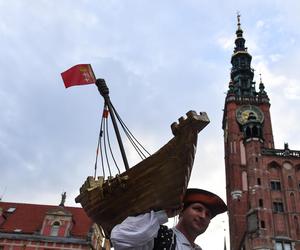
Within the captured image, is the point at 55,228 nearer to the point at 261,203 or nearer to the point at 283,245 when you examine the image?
the point at 261,203

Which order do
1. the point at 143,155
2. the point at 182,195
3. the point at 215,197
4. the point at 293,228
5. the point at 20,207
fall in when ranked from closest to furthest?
the point at 182,195, the point at 215,197, the point at 143,155, the point at 20,207, the point at 293,228

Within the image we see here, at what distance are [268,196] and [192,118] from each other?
39229 millimetres

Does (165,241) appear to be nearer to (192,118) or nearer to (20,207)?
(192,118)

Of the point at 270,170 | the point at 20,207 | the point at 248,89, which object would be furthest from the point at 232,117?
the point at 20,207

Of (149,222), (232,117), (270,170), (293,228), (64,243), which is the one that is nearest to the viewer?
(149,222)

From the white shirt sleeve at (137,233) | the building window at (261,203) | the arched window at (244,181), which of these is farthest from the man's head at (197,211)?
the arched window at (244,181)

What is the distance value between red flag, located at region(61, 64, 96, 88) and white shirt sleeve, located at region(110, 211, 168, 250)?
2.96 m

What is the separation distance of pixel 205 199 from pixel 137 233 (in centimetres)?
100

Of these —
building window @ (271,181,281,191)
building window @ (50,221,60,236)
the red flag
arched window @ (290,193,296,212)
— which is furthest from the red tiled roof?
the red flag

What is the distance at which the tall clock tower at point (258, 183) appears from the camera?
127ft

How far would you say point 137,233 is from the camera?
360 centimetres

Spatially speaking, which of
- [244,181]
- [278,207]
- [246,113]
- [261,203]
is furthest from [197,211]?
[246,113]

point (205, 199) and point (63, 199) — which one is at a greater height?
point (63, 199)

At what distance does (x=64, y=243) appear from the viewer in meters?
Answer: 28.4
